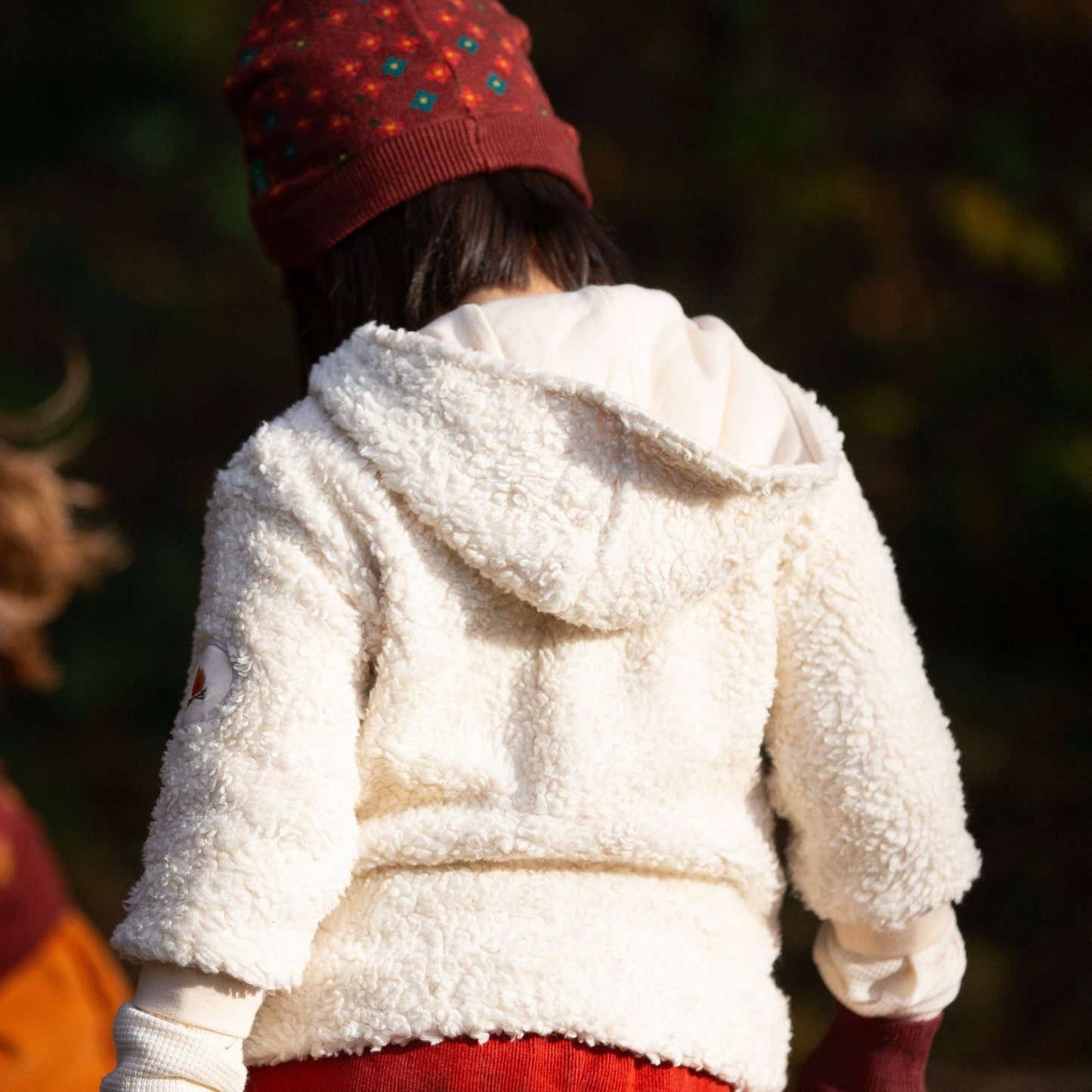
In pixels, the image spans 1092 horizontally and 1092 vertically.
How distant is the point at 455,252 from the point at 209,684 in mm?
353

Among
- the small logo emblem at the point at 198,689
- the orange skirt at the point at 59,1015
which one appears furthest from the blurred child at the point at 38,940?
the small logo emblem at the point at 198,689

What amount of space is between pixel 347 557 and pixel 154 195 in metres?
3.61

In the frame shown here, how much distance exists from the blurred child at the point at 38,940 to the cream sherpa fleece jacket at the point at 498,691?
912mm

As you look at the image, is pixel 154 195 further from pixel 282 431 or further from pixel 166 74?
pixel 282 431

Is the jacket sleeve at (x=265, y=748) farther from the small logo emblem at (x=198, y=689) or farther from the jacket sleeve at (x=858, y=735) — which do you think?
the jacket sleeve at (x=858, y=735)

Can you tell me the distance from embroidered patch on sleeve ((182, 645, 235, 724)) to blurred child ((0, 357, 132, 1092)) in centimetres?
101

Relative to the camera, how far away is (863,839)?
3.18 feet

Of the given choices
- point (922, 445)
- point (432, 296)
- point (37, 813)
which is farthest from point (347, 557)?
point (37, 813)

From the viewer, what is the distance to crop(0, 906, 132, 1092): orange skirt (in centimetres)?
164

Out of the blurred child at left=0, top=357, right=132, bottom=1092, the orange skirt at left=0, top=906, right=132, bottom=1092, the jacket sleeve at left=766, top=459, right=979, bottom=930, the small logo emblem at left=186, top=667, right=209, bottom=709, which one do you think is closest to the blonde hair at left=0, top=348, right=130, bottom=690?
the blurred child at left=0, top=357, right=132, bottom=1092

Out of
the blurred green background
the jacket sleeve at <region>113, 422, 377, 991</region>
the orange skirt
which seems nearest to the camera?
the jacket sleeve at <region>113, 422, 377, 991</region>

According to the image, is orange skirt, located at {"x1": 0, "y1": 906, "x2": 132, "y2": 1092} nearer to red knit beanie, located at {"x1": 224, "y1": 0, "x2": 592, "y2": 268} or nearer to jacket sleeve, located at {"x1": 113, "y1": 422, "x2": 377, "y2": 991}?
jacket sleeve, located at {"x1": 113, "y1": 422, "x2": 377, "y2": 991}

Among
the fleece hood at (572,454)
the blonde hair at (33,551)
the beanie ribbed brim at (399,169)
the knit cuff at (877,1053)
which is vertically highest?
the beanie ribbed brim at (399,169)

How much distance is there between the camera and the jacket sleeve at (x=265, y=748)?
2.64 ft
